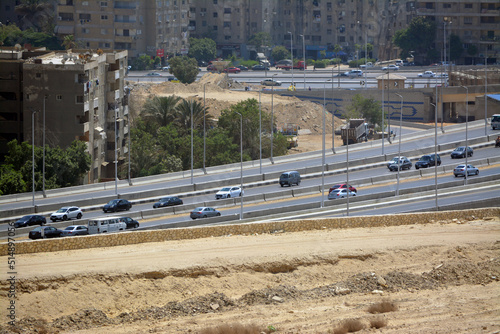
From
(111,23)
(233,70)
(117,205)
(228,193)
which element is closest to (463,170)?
(228,193)

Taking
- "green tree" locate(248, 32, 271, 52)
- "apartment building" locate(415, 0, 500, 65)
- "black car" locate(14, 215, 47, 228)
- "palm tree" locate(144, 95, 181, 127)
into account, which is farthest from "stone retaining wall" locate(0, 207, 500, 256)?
"green tree" locate(248, 32, 271, 52)

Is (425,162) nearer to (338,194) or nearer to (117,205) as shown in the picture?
(338,194)

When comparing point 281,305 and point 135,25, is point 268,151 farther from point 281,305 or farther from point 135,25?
point 135,25

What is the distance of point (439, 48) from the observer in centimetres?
13262

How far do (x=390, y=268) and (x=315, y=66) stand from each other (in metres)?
98.3

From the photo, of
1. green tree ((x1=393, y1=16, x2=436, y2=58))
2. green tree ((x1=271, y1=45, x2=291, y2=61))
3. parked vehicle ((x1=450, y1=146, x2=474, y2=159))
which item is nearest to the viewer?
parked vehicle ((x1=450, y1=146, x2=474, y2=159))

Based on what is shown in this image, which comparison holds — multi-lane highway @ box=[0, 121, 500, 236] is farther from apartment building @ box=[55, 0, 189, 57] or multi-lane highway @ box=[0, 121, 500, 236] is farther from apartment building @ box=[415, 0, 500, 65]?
apartment building @ box=[55, 0, 189, 57]

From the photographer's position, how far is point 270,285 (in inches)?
1489

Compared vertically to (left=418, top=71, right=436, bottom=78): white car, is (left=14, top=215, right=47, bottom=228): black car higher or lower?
lower

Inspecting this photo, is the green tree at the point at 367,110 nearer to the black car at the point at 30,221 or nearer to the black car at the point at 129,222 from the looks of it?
the black car at the point at 129,222

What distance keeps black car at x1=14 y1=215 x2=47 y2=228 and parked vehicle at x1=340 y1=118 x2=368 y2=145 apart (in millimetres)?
35306

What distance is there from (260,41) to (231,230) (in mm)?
107443

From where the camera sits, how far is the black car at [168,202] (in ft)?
176

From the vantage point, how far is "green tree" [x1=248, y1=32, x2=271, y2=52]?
146000 millimetres
